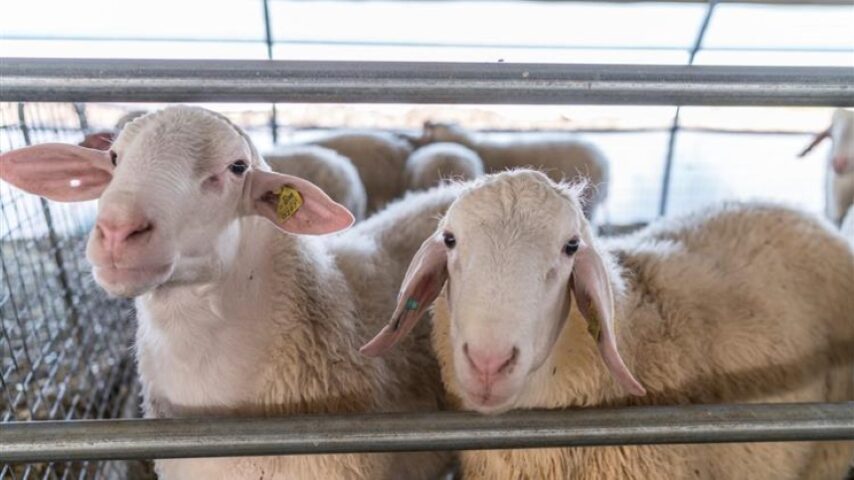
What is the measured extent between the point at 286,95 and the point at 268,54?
4646 millimetres

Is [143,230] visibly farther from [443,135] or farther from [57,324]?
[443,135]

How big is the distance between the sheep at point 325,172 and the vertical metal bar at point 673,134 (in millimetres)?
2613

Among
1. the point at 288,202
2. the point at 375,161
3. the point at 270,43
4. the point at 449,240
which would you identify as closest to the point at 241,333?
the point at 288,202

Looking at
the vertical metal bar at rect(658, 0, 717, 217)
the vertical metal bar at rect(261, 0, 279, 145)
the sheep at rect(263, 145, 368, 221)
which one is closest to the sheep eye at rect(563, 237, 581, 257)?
the sheep at rect(263, 145, 368, 221)

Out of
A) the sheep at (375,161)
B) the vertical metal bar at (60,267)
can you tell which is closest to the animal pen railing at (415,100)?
the vertical metal bar at (60,267)

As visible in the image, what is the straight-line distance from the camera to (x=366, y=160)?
17.0ft

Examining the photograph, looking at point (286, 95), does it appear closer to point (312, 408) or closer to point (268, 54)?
point (312, 408)

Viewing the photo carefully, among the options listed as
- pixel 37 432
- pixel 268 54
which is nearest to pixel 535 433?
pixel 37 432

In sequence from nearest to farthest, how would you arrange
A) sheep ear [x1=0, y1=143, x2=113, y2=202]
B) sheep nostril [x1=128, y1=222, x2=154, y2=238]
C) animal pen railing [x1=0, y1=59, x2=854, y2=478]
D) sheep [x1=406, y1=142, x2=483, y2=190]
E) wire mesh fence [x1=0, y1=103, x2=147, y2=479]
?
animal pen railing [x1=0, y1=59, x2=854, y2=478]
sheep nostril [x1=128, y1=222, x2=154, y2=238]
sheep ear [x1=0, y1=143, x2=113, y2=202]
wire mesh fence [x1=0, y1=103, x2=147, y2=479]
sheep [x1=406, y1=142, x2=483, y2=190]

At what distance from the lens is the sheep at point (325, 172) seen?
4.05 meters

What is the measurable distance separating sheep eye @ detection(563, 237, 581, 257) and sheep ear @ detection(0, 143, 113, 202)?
1.11 meters

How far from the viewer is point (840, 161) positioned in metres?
4.89

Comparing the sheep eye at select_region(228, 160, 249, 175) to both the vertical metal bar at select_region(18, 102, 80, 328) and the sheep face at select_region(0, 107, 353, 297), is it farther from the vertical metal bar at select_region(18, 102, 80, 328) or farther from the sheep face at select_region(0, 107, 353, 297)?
the vertical metal bar at select_region(18, 102, 80, 328)

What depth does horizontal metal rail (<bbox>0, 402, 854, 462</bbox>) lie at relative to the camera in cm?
160
